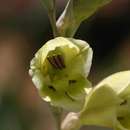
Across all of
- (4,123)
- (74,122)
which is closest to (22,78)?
(4,123)

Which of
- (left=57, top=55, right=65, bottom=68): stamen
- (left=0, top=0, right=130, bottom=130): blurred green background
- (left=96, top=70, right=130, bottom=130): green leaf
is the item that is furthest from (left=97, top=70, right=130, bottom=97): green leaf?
(left=0, top=0, right=130, bottom=130): blurred green background

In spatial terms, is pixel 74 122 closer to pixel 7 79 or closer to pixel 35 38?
pixel 7 79

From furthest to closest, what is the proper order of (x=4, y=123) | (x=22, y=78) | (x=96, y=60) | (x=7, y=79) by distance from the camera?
(x=96, y=60)
(x=22, y=78)
(x=7, y=79)
(x=4, y=123)

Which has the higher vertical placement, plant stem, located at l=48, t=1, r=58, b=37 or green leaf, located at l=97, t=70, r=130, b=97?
plant stem, located at l=48, t=1, r=58, b=37

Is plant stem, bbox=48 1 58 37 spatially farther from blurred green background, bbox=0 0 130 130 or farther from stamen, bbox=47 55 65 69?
blurred green background, bbox=0 0 130 130

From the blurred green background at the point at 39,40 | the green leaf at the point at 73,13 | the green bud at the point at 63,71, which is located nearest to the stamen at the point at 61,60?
the green bud at the point at 63,71
